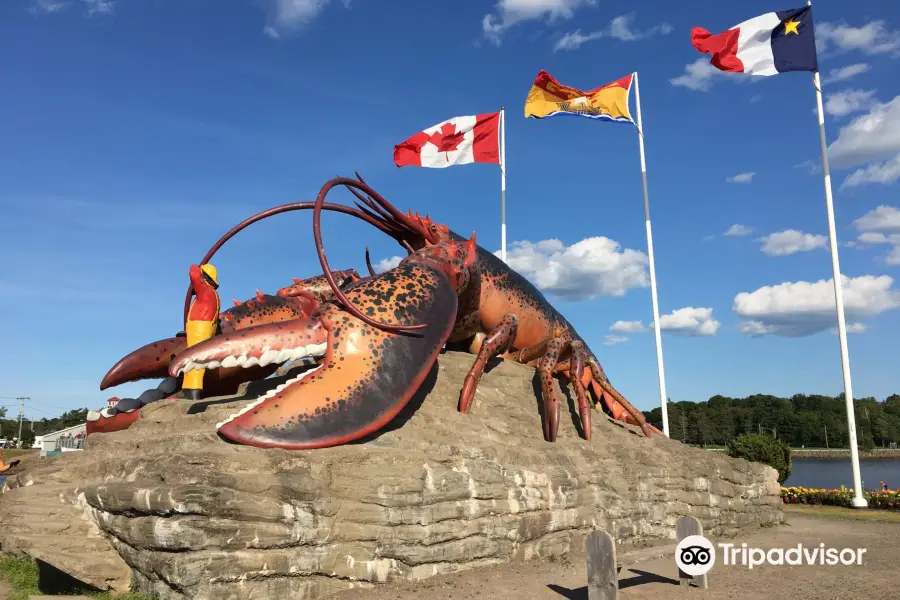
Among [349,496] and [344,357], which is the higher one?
[344,357]

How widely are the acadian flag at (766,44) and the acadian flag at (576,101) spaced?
194 centimetres

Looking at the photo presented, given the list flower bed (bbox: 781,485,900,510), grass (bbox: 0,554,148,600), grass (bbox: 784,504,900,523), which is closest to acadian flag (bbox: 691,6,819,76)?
grass (bbox: 784,504,900,523)

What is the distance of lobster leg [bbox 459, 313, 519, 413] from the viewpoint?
6595 mm

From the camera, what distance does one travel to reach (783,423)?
216 feet

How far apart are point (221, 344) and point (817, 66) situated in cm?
1430

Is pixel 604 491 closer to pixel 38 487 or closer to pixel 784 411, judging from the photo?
pixel 38 487

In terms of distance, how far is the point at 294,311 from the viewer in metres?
7.21

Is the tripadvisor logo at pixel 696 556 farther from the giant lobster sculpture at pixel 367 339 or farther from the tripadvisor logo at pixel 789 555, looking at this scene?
the giant lobster sculpture at pixel 367 339

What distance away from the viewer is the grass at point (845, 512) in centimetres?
1177

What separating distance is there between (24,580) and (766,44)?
50.4ft

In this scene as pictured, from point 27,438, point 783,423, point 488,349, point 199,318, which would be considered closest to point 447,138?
Answer: point 488,349

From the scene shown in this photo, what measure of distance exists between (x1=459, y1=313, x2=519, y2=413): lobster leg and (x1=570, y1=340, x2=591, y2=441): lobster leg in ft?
3.05

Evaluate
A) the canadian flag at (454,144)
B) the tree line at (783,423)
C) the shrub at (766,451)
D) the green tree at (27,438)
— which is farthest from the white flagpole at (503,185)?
the green tree at (27,438)

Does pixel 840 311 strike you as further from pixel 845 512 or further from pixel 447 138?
pixel 447 138
